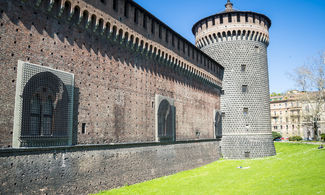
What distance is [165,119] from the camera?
56.5 ft

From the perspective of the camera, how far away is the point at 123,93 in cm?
1405

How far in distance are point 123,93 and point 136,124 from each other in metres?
1.99

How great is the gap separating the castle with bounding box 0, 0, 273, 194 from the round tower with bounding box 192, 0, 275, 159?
813 centimetres

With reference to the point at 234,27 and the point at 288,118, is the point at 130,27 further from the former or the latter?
the point at 288,118

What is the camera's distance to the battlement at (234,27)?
86.9 feet

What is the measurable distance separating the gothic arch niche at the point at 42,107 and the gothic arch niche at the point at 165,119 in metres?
6.70

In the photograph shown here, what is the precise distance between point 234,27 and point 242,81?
18.6 ft

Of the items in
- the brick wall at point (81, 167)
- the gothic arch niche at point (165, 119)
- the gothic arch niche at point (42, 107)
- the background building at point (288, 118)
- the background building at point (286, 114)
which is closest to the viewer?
the brick wall at point (81, 167)

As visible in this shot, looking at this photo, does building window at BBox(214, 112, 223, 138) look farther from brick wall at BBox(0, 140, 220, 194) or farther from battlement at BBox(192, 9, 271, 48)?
brick wall at BBox(0, 140, 220, 194)

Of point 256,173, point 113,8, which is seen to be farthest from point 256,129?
point 113,8

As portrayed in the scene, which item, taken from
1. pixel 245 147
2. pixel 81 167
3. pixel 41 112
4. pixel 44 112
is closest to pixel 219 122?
pixel 245 147

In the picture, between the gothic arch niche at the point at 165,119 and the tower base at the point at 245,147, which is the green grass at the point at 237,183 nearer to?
the gothic arch niche at the point at 165,119

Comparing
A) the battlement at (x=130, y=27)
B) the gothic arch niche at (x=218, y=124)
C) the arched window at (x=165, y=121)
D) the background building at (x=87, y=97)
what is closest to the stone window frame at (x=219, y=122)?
the gothic arch niche at (x=218, y=124)

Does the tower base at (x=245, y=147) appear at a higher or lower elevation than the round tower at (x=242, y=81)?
lower
